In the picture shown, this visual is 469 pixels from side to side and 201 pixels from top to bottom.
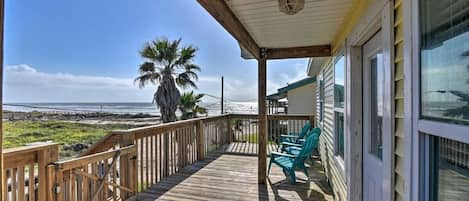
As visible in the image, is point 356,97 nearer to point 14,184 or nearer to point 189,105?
point 14,184

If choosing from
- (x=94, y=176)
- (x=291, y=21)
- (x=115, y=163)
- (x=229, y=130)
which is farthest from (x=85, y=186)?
(x=229, y=130)

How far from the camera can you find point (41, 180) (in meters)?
2.32

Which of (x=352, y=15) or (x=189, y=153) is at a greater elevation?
(x=352, y=15)

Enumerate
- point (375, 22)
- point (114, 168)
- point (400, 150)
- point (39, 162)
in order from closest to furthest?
point (400, 150) < point (375, 22) < point (39, 162) < point (114, 168)

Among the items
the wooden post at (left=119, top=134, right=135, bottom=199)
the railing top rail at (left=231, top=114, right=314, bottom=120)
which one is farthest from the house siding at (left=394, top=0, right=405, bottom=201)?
the railing top rail at (left=231, top=114, right=314, bottom=120)

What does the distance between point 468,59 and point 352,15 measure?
179cm

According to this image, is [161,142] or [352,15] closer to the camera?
[352,15]

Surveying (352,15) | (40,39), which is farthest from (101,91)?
(352,15)

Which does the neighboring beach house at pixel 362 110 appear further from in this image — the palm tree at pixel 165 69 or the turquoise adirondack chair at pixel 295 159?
the palm tree at pixel 165 69

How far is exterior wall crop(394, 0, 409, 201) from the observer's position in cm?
130

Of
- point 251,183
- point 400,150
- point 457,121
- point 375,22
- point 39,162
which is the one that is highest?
point 375,22

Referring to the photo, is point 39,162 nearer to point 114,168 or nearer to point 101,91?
point 114,168

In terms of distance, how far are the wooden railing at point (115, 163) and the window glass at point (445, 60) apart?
8.04 feet

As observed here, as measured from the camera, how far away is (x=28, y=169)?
89.6 inches
